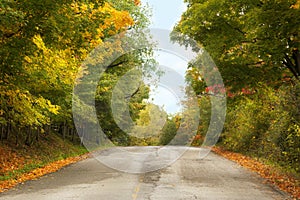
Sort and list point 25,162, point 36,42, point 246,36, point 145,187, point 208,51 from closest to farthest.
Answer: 1. point 145,187
2. point 36,42
3. point 246,36
4. point 208,51
5. point 25,162

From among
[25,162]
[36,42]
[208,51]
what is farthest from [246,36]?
[25,162]

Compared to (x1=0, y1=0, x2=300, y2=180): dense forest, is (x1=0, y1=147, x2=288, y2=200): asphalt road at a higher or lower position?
lower

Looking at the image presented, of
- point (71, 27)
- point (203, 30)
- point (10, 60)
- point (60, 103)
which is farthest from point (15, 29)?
point (60, 103)

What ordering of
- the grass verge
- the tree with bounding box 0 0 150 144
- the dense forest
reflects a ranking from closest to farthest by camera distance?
the tree with bounding box 0 0 150 144
the dense forest
the grass verge

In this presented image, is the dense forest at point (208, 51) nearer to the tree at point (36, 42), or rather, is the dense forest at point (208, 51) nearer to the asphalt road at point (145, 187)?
the tree at point (36, 42)

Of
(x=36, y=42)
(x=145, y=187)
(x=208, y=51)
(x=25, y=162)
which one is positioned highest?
(x=208, y=51)

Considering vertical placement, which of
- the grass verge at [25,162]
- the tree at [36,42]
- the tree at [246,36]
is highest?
the tree at [246,36]

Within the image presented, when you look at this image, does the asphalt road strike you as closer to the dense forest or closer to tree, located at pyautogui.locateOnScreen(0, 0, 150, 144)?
the dense forest

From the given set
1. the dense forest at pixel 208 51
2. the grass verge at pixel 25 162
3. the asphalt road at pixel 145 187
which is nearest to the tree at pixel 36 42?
the dense forest at pixel 208 51

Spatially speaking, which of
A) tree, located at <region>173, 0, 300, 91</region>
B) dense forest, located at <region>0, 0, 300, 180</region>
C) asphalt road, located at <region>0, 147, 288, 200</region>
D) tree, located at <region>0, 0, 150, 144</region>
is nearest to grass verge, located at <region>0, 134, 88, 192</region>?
asphalt road, located at <region>0, 147, 288, 200</region>

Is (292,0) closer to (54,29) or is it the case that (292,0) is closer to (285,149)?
A: (285,149)

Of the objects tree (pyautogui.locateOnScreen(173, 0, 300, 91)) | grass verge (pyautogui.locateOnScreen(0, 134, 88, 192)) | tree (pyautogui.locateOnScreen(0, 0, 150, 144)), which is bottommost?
grass verge (pyautogui.locateOnScreen(0, 134, 88, 192))

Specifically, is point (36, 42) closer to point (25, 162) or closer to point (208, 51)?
point (25, 162)

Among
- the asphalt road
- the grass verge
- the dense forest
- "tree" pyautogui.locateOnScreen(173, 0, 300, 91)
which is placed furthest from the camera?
the grass verge
